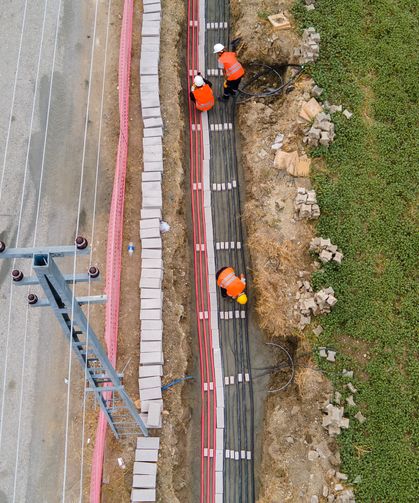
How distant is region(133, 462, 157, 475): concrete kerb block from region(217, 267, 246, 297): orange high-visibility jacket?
224 inches

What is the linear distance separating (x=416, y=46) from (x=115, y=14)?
1178 cm

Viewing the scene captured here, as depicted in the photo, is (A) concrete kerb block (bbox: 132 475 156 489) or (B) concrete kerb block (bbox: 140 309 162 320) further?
(B) concrete kerb block (bbox: 140 309 162 320)

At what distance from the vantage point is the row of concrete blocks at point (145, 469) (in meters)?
13.1

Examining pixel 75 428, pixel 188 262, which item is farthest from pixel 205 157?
pixel 75 428

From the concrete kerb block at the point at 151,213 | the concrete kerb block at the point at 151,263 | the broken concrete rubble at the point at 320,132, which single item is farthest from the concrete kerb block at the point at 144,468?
the broken concrete rubble at the point at 320,132

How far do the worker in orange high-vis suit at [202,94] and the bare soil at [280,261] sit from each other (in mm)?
1282

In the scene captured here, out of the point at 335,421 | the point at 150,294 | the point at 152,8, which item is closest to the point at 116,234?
the point at 150,294

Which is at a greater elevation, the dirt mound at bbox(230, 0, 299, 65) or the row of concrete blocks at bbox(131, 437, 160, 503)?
the dirt mound at bbox(230, 0, 299, 65)

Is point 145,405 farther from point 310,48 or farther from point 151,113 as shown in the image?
point 310,48

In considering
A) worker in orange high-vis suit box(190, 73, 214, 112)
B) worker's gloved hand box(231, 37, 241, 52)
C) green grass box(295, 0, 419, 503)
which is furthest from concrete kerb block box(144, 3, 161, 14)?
green grass box(295, 0, 419, 503)

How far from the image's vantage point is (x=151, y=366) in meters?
14.2

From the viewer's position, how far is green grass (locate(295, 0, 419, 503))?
1382 cm

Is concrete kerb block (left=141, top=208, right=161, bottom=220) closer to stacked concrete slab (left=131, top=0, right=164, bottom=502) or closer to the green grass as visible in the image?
→ stacked concrete slab (left=131, top=0, right=164, bottom=502)

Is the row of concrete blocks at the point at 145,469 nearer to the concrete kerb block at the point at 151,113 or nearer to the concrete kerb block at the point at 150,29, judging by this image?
the concrete kerb block at the point at 151,113
